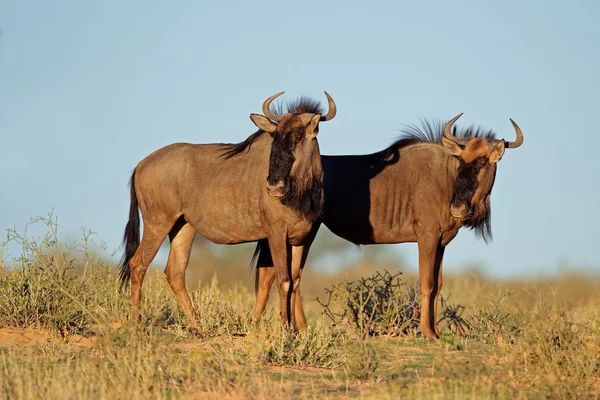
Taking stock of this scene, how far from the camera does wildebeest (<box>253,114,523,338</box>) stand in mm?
10742

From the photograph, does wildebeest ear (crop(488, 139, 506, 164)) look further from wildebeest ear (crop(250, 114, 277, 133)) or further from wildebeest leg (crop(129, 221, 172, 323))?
wildebeest leg (crop(129, 221, 172, 323))

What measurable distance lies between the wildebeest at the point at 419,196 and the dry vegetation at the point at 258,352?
2.14ft

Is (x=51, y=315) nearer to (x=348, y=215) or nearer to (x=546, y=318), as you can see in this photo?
(x=348, y=215)

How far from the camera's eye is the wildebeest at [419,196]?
1074 cm

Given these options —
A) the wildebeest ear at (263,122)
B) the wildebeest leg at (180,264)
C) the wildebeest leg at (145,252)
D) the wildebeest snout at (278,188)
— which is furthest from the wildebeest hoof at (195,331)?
the wildebeest ear at (263,122)

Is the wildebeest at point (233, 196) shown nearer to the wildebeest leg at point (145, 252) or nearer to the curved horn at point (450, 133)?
the wildebeest leg at point (145, 252)

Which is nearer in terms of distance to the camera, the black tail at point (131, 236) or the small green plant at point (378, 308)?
the small green plant at point (378, 308)

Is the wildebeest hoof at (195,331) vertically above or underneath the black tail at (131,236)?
underneath

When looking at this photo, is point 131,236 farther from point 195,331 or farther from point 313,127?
point 313,127

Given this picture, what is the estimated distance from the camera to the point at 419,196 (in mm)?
11078

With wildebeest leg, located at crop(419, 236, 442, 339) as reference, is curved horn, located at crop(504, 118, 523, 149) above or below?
above

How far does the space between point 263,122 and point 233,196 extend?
100cm

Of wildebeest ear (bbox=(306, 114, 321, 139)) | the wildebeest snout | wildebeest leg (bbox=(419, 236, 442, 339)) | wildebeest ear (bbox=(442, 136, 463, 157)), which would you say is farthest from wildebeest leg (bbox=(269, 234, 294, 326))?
wildebeest ear (bbox=(442, 136, 463, 157))

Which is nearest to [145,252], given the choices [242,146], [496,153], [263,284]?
[263,284]
